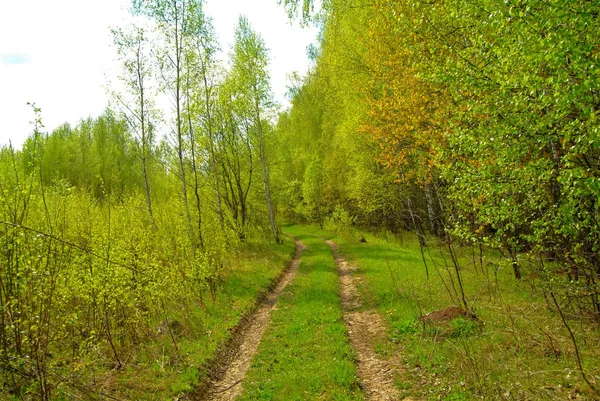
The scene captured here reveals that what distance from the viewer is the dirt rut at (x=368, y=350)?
20.9ft

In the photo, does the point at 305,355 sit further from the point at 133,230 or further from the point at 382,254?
the point at 382,254

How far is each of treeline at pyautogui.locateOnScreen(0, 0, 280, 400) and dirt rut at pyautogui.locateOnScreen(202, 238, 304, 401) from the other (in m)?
1.01

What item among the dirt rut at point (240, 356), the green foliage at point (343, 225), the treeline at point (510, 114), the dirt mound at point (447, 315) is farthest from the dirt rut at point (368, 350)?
the green foliage at point (343, 225)

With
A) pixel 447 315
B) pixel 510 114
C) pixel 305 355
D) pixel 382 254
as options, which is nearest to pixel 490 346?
pixel 447 315

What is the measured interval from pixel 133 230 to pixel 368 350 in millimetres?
6530

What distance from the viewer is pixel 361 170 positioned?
22953 millimetres

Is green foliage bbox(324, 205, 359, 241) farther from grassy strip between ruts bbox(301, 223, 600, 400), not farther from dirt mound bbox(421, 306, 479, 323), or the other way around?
dirt mound bbox(421, 306, 479, 323)

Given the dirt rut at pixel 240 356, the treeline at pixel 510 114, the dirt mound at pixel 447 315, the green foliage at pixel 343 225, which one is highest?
the treeline at pixel 510 114

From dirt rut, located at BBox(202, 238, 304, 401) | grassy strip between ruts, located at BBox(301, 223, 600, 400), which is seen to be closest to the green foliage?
dirt rut, located at BBox(202, 238, 304, 401)

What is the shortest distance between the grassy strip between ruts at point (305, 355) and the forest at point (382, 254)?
0.20 feet

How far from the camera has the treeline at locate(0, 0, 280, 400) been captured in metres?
5.24

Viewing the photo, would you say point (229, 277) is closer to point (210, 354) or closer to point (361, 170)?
point (210, 354)

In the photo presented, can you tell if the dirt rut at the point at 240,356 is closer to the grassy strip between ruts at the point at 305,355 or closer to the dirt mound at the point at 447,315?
the grassy strip between ruts at the point at 305,355

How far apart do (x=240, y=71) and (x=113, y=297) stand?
57.0 ft
